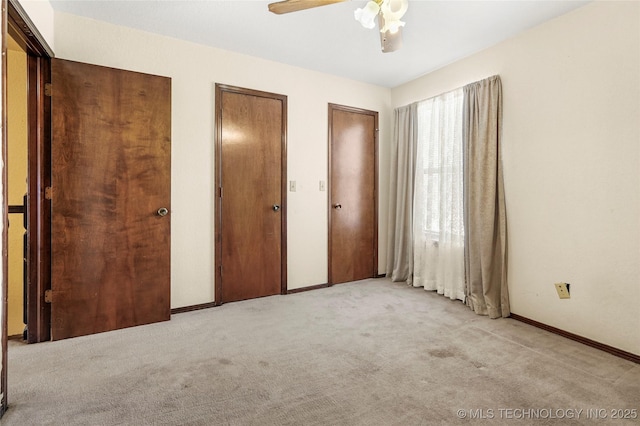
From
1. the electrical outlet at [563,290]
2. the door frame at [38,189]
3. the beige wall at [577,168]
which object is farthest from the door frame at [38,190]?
the electrical outlet at [563,290]

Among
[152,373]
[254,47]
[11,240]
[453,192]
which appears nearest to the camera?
[152,373]

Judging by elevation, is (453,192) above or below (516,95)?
below

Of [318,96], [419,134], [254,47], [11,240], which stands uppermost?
[254,47]

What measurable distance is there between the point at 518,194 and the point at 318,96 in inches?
89.8

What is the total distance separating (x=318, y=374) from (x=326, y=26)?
8.53 feet

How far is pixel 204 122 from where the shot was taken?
317 cm

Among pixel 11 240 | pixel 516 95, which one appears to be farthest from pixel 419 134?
pixel 11 240

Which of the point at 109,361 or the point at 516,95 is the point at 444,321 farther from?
the point at 109,361

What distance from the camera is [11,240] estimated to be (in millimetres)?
2777

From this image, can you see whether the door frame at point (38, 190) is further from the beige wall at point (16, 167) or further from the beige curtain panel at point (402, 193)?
the beige curtain panel at point (402, 193)

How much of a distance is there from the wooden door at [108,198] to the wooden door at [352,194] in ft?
6.10

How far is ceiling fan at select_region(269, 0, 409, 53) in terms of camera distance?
1.70 m

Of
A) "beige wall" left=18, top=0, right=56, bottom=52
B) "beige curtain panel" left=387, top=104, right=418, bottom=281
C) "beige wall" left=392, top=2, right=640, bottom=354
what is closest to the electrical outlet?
"beige wall" left=392, top=2, right=640, bottom=354

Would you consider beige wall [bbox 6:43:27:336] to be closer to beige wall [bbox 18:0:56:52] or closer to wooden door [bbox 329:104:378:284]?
beige wall [bbox 18:0:56:52]
